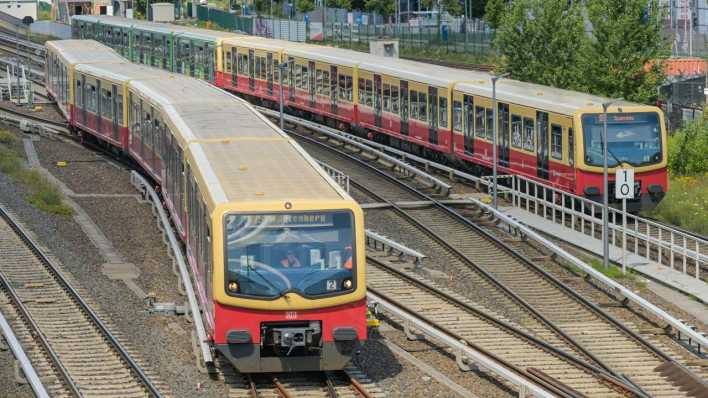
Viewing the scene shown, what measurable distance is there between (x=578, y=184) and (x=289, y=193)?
14.1m

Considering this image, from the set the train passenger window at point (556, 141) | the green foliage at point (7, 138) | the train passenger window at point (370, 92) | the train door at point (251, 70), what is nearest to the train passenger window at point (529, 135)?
the train passenger window at point (556, 141)

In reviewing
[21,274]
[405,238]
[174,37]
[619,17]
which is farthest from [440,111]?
[174,37]

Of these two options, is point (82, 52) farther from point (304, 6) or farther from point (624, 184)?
point (304, 6)

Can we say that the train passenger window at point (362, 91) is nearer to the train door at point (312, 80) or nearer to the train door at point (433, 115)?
the train door at point (312, 80)

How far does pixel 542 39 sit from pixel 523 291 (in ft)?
68.3

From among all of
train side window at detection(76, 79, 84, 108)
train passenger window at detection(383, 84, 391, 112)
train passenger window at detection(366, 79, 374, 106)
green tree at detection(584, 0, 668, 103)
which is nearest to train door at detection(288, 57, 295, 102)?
train passenger window at detection(366, 79, 374, 106)

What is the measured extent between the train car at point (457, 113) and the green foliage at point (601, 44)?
13.3 feet

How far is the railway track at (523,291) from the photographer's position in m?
21.2

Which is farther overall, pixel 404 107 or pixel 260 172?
pixel 404 107

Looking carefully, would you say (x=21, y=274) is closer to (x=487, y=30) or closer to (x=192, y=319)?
(x=192, y=319)

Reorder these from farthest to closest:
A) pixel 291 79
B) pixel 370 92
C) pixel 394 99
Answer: pixel 291 79 < pixel 370 92 < pixel 394 99

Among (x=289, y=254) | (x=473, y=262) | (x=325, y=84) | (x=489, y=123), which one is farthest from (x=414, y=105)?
(x=289, y=254)

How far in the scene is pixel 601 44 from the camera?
1631 inches

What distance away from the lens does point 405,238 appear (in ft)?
98.9
